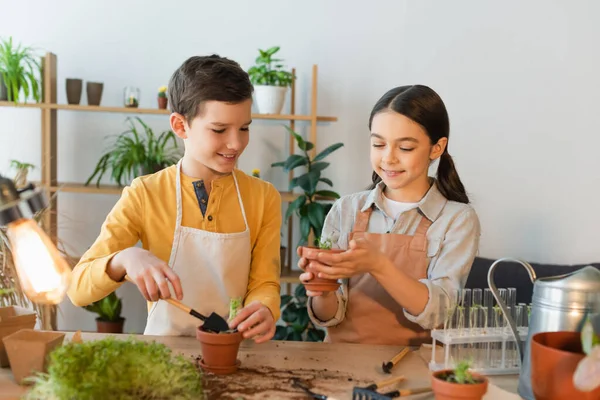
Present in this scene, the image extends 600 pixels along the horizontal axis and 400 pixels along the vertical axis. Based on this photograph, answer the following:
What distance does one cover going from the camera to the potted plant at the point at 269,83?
3.84 meters

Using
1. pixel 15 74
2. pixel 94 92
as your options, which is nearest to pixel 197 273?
pixel 94 92

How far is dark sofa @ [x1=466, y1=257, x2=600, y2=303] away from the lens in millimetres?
3404

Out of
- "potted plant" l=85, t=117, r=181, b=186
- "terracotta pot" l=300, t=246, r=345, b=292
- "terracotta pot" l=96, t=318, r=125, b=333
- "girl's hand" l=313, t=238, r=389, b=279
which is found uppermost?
"potted plant" l=85, t=117, r=181, b=186

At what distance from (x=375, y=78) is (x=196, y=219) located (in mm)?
2369

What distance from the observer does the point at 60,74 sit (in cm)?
415

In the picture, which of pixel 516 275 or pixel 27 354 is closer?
pixel 27 354

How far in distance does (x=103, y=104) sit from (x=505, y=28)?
2538 mm

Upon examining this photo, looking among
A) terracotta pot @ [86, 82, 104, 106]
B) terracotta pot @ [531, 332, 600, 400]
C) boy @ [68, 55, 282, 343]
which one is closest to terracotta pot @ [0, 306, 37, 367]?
boy @ [68, 55, 282, 343]

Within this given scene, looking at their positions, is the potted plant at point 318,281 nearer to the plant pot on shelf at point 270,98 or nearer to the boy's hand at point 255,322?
the boy's hand at point 255,322

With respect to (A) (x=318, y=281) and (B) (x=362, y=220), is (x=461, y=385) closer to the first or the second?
(A) (x=318, y=281)

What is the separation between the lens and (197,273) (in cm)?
203

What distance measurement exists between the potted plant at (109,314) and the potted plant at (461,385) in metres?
3.06

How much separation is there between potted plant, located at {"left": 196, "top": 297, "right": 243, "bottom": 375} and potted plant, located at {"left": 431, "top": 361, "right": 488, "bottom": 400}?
0.50m

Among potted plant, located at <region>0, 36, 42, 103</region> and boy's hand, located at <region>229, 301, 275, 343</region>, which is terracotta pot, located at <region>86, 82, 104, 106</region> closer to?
potted plant, located at <region>0, 36, 42, 103</region>
